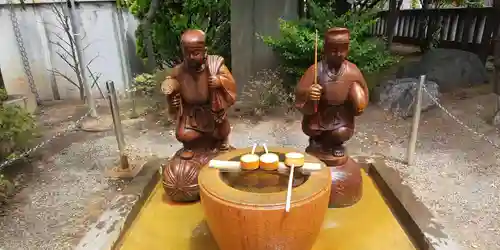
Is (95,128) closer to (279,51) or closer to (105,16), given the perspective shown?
(105,16)

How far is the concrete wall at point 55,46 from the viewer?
22.6 feet

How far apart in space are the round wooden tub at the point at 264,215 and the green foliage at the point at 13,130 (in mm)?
2708

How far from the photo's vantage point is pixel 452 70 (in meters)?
6.94

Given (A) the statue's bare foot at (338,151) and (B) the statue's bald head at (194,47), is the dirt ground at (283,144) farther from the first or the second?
(B) the statue's bald head at (194,47)

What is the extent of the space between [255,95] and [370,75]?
6.04 ft

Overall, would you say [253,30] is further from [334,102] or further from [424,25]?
[424,25]

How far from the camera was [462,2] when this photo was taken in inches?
411

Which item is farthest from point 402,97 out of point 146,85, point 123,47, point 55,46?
point 55,46

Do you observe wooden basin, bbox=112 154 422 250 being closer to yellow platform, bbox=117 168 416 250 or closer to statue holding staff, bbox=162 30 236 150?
yellow platform, bbox=117 168 416 250

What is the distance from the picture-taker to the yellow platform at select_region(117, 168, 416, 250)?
2.44m

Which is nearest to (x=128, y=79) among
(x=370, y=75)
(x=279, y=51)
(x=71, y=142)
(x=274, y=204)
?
(x=71, y=142)

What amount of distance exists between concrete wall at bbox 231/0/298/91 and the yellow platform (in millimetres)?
3653

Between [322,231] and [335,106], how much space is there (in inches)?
34.2

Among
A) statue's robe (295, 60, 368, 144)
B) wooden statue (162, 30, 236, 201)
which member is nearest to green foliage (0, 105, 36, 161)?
wooden statue (162, 30, 236, 201)
